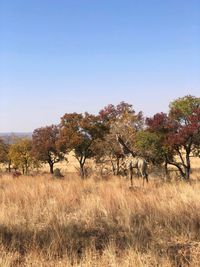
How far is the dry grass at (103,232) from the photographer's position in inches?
193

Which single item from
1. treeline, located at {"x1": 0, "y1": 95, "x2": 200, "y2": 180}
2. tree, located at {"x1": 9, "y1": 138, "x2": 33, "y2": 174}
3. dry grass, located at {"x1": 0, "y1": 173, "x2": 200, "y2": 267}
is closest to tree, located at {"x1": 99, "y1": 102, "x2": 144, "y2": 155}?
treeline, located at {"x1": 0, "y1": 95, "x2": 200, "y2": 180}

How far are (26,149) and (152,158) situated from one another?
44.5 feet

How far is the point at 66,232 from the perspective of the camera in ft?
20.4

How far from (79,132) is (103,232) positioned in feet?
40.1

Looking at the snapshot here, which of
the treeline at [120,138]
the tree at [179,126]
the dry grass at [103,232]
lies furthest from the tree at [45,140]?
the dry grass at [103,232]

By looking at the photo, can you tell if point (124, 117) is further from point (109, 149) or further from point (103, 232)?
point (103, 232)

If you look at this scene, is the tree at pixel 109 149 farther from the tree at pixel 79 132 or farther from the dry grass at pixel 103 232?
the dry grass at pixel 103 232

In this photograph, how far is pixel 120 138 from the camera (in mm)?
12578

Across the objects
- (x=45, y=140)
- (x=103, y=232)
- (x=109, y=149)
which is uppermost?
(x=45, y=140)

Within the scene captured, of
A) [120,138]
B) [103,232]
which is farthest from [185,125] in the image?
[103,232]

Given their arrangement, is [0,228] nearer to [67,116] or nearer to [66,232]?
[66,232]

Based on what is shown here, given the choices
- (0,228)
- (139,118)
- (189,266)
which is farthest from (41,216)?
(139,118)

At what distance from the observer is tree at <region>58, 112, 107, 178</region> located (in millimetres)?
18156

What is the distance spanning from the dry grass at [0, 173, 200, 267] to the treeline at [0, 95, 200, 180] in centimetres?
408
